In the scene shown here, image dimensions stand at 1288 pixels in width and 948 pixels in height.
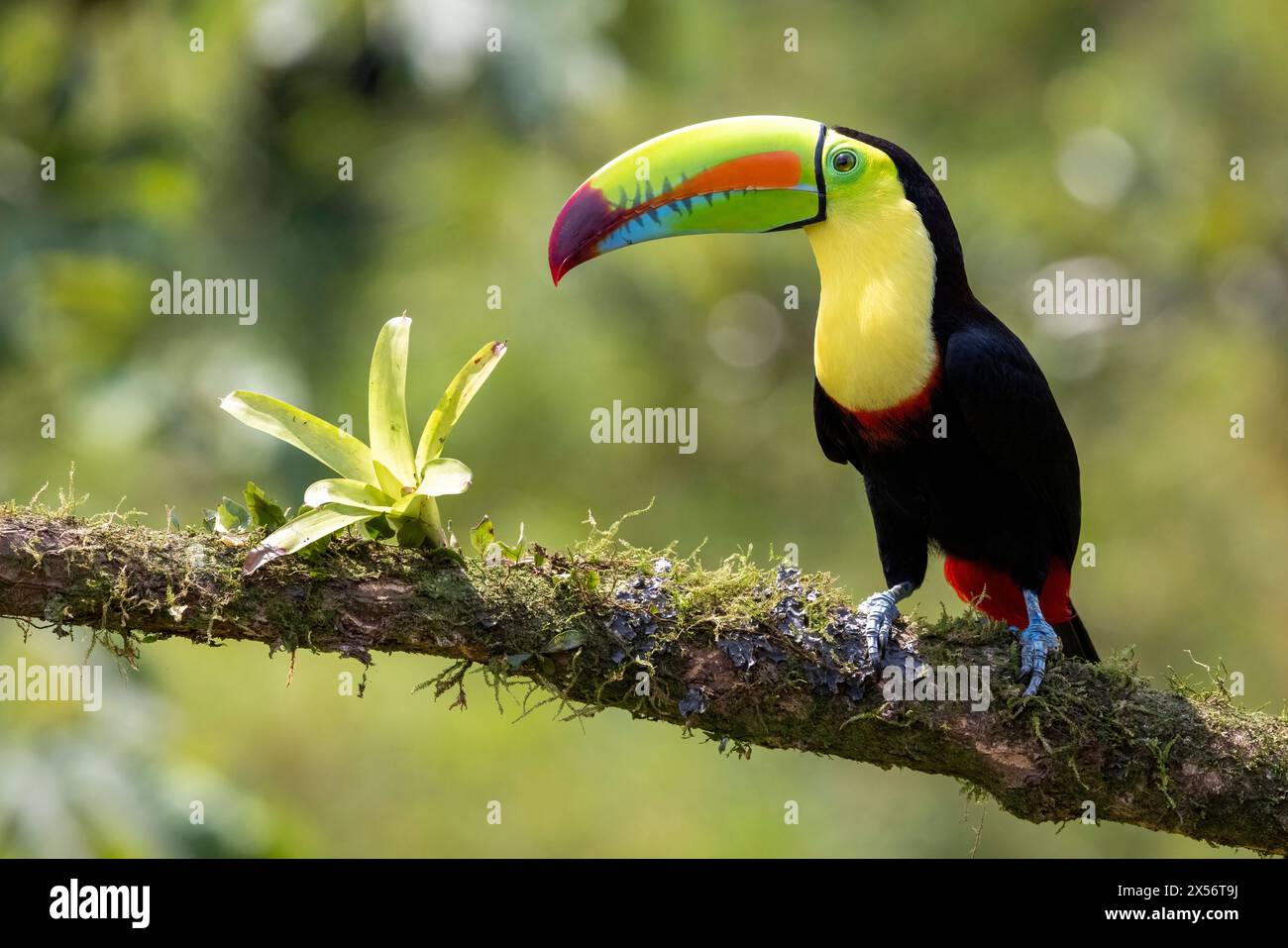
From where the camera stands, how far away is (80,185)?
266 inches

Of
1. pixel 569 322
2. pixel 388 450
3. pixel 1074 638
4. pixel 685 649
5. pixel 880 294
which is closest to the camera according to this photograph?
pixel 685 649

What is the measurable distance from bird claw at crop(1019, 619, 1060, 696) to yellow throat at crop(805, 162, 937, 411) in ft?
2.21

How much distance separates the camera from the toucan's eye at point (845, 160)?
3.53 meters

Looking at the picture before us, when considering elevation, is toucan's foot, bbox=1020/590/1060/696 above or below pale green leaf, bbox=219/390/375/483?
below

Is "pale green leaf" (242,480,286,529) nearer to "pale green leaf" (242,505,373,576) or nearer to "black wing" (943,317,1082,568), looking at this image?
"pale green leaf" (242,505,373,576)

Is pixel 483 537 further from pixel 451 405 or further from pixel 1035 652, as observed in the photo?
pixel 1035 652

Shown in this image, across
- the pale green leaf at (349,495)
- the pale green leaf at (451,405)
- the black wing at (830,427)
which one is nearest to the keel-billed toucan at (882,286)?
the black wing at (830,427)

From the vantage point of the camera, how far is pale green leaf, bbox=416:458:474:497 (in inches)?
117

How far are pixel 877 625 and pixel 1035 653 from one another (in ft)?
1.15

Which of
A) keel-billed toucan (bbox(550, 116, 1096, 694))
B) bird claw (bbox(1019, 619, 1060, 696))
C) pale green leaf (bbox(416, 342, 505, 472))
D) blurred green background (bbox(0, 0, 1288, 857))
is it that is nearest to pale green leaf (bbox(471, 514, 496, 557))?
pale green leaf (bbox(416, 342, 505, 472))

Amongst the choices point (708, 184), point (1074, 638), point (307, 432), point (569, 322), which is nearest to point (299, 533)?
point (307, 432)

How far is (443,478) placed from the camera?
302 centimetres

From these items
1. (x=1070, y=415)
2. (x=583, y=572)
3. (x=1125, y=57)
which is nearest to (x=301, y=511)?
(x=583, y=572)

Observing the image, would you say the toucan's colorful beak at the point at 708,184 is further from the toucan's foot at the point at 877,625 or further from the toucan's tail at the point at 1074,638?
the toucan's tail at the point at 1074,638
